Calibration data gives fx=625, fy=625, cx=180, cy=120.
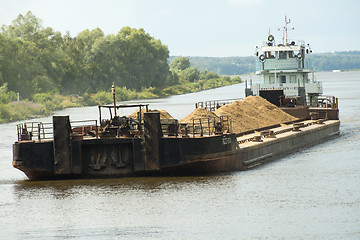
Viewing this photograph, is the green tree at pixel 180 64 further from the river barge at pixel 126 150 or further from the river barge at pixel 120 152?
the river barge at pixel 120 152

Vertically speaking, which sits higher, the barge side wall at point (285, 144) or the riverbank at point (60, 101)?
the riverbank at point (60, 101)

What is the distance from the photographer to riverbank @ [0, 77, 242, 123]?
62.9 m

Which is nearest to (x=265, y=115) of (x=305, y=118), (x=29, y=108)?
(x=305, y=118)

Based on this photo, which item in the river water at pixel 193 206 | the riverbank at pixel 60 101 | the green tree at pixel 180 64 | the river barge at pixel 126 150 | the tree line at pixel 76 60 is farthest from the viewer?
the green tree at pixel 180 64

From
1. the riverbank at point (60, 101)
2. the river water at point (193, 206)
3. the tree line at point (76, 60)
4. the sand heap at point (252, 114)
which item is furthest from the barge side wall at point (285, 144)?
the tree line at point (76, 60)

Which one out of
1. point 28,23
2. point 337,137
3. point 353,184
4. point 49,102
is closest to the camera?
point 353,184

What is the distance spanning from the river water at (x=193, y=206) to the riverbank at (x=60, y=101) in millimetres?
37853

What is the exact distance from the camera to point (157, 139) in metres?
22.3

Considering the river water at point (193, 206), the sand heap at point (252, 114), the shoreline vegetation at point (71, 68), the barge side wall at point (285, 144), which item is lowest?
the river water at point (193, 206)

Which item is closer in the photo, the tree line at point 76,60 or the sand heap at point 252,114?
the sand heap at point 252,114

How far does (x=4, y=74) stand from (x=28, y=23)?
16179mm

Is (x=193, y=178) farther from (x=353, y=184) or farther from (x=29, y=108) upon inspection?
(x=29, y=108)

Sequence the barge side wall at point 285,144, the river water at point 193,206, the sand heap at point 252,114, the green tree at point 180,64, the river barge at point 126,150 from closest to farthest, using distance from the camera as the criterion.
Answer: the river water at point 193,206 < the river barge at point 126,150 < the barge side wall at point 285,144 < the sand heap at point 252,114 < the green tree at point 180,64

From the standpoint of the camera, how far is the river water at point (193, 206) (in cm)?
1664
